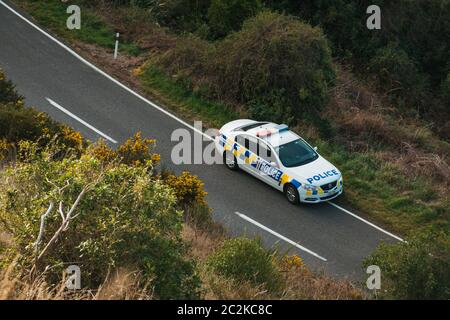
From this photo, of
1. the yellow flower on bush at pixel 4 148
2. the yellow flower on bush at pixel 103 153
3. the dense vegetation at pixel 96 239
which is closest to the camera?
the dense vegetation at pixel 96 239

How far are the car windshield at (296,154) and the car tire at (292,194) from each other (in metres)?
0.58

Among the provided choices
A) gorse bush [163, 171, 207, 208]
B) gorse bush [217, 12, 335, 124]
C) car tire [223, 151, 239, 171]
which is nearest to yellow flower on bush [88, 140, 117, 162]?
gorse bush [163, 171, 207, 208]

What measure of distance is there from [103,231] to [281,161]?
930cm

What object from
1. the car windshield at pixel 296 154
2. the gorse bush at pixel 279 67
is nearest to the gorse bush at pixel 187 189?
the car windshield at pixel 296 154

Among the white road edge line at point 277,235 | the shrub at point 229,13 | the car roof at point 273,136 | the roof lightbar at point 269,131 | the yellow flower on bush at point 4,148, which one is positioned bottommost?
the white road edge line at point 277,235

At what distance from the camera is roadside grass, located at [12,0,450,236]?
16906 millimetres

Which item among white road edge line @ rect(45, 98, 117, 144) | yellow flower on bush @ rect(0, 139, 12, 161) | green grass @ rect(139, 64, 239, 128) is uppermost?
yellow flower on bush @ rect(0, 139, 12, 161)

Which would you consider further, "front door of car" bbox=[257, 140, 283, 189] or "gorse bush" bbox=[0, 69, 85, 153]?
"front door of car" bbox=[257, 140, 283, 189]

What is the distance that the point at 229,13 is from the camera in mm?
23922

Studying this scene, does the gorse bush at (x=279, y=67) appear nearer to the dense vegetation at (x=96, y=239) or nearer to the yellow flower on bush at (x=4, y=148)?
the yellow flower on bush at (x=4, y=148)

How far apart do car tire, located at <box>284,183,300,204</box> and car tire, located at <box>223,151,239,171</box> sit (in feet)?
5.71

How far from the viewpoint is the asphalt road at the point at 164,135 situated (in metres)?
15.5

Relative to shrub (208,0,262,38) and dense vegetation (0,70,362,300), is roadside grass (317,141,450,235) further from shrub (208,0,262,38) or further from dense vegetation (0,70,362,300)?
dense vegetation (0,70,362,300)

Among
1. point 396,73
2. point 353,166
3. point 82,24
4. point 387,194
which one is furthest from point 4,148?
point 396,73
